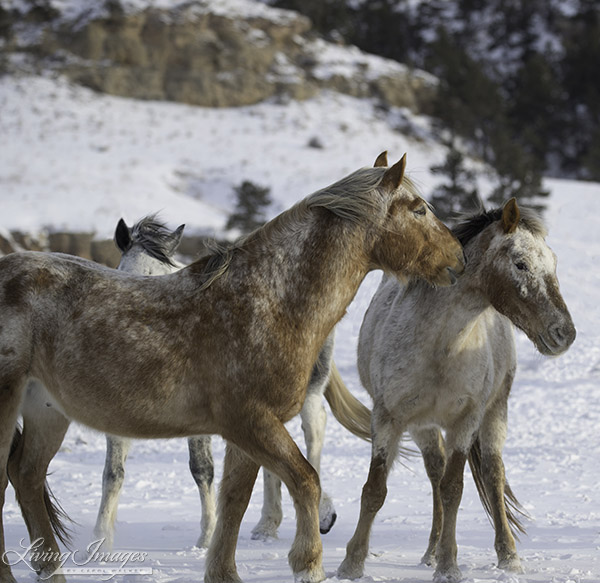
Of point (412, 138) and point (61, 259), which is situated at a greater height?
point (61, 259)

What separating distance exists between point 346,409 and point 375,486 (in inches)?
81.7

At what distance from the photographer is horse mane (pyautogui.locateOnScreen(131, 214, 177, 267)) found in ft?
21.4

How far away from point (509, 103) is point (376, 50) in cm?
1310

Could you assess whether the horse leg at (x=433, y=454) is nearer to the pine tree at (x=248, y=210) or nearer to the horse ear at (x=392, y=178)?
the horse ear at (x=392, y=178)

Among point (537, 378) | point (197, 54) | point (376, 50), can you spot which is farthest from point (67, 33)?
point (537, 378)

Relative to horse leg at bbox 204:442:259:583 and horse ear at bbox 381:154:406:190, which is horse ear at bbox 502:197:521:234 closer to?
horse ear at bbox 381:154:406:190

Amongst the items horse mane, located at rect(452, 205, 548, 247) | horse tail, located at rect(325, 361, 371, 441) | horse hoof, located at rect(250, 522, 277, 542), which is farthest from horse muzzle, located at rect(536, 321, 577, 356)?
horse hoof, located at rect(250, 522, 277, 542)

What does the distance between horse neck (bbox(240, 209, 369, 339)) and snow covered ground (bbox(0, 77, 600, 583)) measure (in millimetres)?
1786

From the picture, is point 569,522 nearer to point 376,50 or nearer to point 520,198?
point 520,198

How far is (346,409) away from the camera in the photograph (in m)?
6.98

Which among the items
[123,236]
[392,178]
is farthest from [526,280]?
[123,236]

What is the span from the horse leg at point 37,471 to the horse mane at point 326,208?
49.3 inches

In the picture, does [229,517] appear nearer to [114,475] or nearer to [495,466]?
[114,475]

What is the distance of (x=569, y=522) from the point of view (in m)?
6.23
